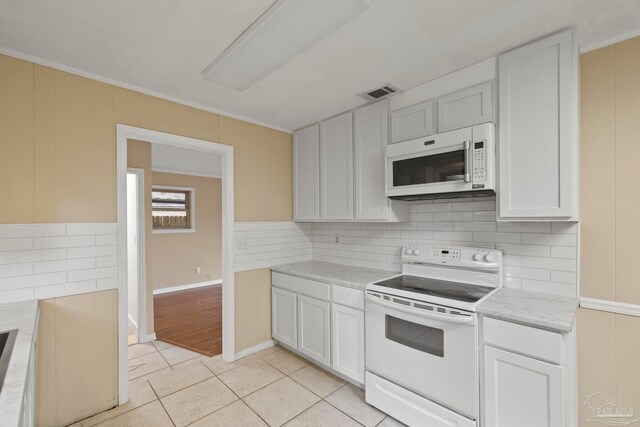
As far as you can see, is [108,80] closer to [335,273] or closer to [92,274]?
[92,274]

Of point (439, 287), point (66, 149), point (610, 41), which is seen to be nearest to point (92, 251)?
point (66, 149)

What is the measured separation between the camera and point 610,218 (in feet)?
5.73

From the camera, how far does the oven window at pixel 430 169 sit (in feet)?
6.61

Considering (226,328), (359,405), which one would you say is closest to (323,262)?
(226,328)

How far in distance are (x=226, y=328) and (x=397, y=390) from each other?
5.63 feet

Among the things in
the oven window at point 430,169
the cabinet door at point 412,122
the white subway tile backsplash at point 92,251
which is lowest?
the white subway tile backsplash at point 92,251

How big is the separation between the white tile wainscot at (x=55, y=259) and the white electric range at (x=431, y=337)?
1978mm

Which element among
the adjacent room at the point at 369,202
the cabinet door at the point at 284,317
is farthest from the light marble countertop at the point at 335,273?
the cabinet door at the point at 284,317

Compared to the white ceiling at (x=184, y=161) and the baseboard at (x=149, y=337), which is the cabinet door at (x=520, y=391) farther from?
the white ceiling at (x=184, y=161)

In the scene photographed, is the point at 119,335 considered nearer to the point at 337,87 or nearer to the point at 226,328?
the point at 226,328

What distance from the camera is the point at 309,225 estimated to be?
11.9ft

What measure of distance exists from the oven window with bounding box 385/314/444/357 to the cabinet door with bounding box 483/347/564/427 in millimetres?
270

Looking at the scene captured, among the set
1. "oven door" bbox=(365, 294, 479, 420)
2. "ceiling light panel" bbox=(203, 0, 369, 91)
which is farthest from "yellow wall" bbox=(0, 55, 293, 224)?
"oven door" bbox=(365, 294, 479, 420)

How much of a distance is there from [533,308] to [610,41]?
1619 millimetres
